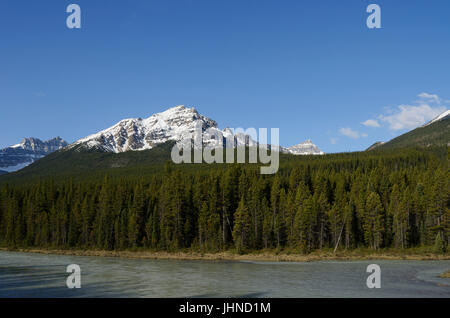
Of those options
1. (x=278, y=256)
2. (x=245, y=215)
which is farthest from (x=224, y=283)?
(x=245, y=215)

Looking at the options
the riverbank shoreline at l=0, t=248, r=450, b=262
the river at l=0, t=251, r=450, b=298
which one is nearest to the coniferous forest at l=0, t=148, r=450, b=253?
the riverbank shoreline at l=0, t=248, r=450, b=262

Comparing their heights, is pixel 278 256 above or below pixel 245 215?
below

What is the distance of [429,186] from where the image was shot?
103062 millimetres

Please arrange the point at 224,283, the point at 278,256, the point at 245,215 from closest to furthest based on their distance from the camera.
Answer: the point at 224,283 < the point at 278,256 < the point at 245,215

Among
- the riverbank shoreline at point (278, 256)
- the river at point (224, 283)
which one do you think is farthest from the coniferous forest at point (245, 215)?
the river at point (224, 283)

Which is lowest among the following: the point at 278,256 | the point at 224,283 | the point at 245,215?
the point at 278,256

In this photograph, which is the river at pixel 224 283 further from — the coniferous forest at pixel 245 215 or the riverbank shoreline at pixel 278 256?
the coniferous forest at pixel 245 215

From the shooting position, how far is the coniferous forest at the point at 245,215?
317ft

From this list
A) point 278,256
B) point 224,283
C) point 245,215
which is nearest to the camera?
point 224,283

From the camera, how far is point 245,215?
96812mm

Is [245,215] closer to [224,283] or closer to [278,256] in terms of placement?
[278,256]

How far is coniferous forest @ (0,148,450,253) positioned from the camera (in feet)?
317

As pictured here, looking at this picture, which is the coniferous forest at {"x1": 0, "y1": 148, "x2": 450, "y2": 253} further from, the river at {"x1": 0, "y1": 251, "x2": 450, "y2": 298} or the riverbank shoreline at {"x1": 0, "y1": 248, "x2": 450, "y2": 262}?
the river at {"x1": 0, "y1": 251, "x2": 450, "y2": 298}
